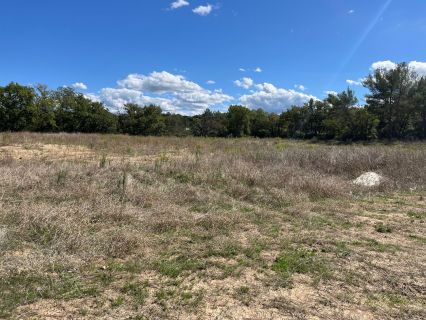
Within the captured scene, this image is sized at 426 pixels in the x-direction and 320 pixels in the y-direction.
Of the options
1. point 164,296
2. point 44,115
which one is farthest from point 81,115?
point 164,296

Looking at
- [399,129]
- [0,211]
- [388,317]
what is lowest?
[388,317]

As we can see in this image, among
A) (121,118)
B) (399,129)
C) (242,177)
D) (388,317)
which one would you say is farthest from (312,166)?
(121,118)

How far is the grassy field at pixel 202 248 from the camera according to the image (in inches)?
127

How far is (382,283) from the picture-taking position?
3.81 meters

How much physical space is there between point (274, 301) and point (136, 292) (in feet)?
4.14

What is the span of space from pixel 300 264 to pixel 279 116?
5765cm

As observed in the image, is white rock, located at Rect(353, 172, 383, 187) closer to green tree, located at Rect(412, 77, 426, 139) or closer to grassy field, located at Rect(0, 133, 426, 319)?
grassy field, located at Rect(0, 133, 426, 319)

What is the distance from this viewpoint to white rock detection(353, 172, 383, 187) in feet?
32.0

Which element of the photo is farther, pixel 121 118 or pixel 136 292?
pixel 121 118

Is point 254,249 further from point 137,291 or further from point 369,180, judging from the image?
point 369,180

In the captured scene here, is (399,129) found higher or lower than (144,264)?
higher

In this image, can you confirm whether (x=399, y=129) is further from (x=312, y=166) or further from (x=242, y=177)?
(x=242, y=177)

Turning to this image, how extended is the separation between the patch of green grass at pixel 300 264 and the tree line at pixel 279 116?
30672mm

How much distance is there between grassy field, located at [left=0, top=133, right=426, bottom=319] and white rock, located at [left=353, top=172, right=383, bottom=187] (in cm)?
105
